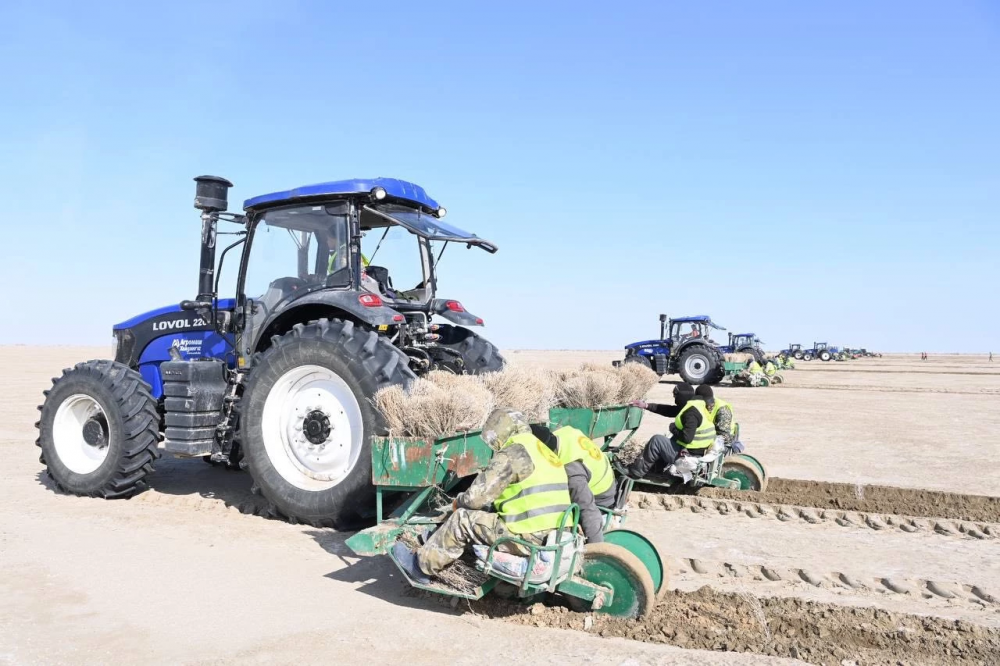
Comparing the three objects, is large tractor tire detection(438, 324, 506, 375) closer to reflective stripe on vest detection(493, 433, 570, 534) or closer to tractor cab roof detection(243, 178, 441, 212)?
tractor cab roof detection(243, 178, 441, 212)

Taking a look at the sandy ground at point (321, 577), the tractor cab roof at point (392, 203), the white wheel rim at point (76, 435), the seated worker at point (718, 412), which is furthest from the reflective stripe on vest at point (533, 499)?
the white wheel rim at point (76, 435)

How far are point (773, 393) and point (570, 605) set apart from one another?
58.2 ft

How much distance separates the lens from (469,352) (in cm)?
729

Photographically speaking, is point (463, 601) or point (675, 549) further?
point (675, 549)

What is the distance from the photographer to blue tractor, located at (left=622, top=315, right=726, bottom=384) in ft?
75.9

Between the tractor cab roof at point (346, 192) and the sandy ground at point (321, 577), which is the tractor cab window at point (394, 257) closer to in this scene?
the tractor cab roof at point (346, 192)

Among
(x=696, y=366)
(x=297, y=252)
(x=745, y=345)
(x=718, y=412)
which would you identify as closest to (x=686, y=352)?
(x=696, y=366)

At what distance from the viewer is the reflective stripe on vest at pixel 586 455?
15.0 feet

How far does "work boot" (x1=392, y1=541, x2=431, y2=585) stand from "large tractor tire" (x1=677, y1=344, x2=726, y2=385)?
19.7 m

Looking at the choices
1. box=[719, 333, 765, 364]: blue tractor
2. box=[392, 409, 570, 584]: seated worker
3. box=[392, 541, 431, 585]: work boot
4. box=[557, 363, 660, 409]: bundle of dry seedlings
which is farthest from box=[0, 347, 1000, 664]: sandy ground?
box=[719, 333, 765, 364]: blue tractor

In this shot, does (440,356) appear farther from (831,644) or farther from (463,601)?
(831,644)

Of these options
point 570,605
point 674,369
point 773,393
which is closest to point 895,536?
point 570,605

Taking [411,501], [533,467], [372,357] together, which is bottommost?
[411,501]

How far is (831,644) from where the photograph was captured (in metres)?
3.80
